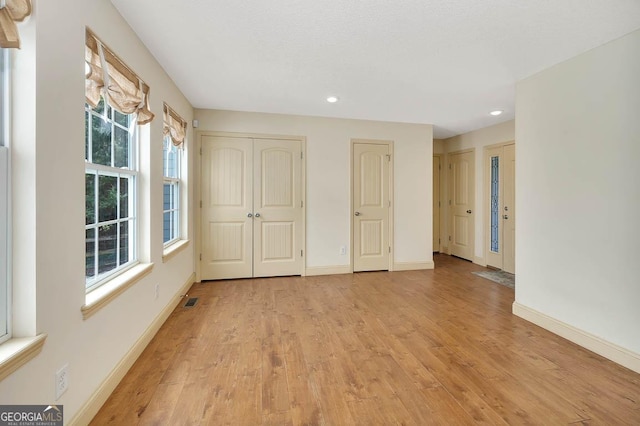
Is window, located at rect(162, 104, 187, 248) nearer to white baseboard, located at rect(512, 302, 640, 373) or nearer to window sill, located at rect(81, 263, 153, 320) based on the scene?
window sill, located at rect(81, 263, 153, 320)

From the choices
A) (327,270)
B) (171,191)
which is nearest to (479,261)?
(327,270)

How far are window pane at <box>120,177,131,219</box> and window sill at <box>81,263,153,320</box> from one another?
426mm

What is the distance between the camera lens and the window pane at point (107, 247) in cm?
186

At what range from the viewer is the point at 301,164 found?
432 centimetres

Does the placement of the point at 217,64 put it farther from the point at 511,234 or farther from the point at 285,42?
the point at 511,234

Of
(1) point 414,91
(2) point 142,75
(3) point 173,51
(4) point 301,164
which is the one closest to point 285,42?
(3) point 173,51

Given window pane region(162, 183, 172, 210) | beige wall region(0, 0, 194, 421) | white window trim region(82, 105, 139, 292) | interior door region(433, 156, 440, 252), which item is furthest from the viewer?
interior door region(433, 156, 440, 252)

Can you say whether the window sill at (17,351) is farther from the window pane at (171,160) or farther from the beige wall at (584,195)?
the beige wall at (584,195)

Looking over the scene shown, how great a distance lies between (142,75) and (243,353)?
2.30 m

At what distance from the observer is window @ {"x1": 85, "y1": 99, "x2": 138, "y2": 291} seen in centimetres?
173

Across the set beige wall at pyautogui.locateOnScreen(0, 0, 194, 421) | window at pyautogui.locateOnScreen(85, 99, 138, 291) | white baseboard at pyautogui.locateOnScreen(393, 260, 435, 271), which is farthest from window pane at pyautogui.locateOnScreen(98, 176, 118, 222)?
white baseboard at pyautogui.locateOnScreen(393, 260, 435, 271)

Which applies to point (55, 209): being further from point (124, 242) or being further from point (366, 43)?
point (366, 43)

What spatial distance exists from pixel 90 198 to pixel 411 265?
4.35 meters

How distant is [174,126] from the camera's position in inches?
123
